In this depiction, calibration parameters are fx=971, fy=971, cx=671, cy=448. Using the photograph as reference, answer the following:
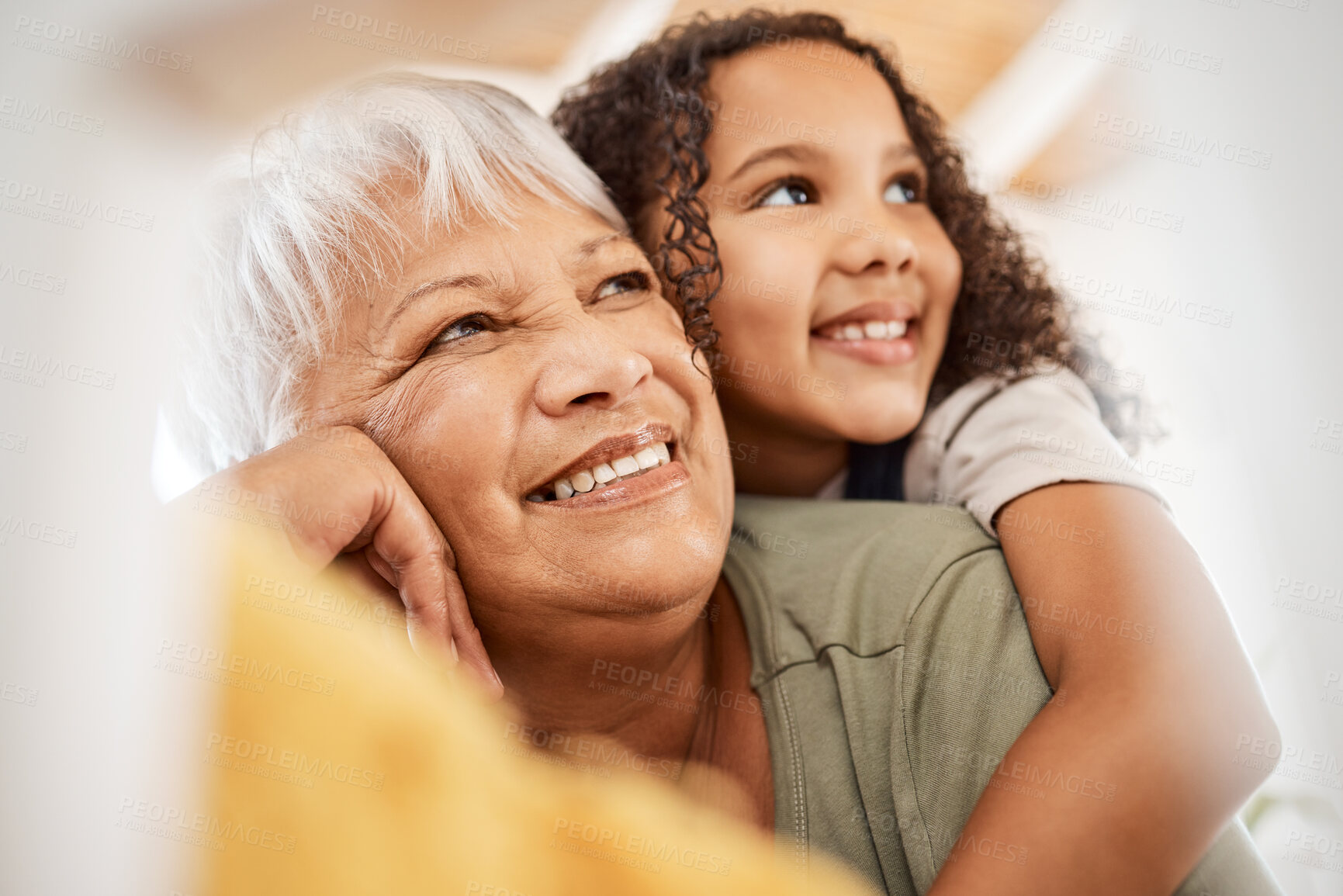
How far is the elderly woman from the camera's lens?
112cm

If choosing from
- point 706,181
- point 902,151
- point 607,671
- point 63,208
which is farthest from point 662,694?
point 63,208

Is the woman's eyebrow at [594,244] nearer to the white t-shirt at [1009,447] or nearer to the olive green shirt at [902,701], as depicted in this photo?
the olive green shirt at [902,701]

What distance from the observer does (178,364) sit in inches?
54.5

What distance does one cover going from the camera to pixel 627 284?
1.41 m

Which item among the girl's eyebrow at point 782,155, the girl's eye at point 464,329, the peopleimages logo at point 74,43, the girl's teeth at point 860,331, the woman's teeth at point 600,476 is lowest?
the girl's teeth at point 860,331

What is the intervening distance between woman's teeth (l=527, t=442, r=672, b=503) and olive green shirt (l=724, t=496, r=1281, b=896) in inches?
11.8

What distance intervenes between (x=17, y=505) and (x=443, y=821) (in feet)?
2.79

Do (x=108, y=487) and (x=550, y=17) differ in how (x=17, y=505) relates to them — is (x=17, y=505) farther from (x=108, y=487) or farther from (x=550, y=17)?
(x=550, y=17)

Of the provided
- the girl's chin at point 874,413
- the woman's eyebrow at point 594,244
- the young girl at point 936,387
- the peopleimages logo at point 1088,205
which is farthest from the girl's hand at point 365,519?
the peopleimages logo at point 1088,205

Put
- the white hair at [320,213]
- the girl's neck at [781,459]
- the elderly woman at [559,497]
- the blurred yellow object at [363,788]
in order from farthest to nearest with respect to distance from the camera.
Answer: the girl's neck at [781,459], the white hair at [320,213], the elderly woman at [559,497], the blurred yellow object at [363,788]

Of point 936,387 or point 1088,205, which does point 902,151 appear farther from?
point 1088,205

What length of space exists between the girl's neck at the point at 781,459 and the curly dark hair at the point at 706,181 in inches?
9.1

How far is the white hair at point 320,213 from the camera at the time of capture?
1233 millimetres

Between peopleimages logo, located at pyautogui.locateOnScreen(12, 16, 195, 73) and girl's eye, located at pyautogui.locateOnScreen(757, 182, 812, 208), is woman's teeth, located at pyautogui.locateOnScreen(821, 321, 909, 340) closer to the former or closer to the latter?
girl's eye, located at pyautogui.locateOnScreen(757, 182, 812, 208)
